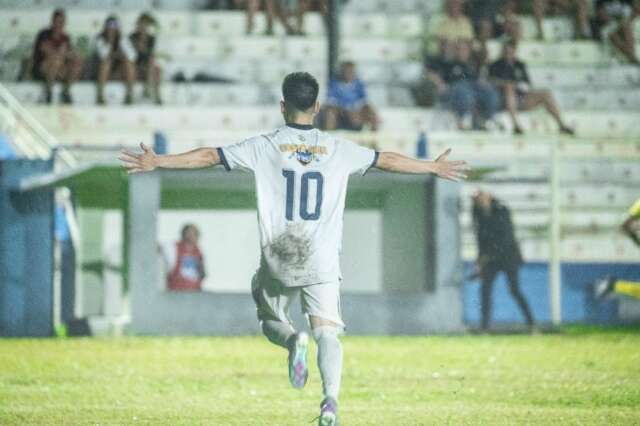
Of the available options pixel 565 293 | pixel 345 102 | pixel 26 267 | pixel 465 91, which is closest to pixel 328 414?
pixel 26 267

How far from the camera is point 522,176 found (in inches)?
847

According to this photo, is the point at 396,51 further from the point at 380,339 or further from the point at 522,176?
the point at 380,339

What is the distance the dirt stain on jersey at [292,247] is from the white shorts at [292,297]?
5.9 inches

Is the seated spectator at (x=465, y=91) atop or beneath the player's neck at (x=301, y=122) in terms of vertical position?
atop

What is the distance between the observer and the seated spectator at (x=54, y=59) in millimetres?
21297

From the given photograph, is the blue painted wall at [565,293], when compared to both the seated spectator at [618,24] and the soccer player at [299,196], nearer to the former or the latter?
the seated spectator at [618,24]

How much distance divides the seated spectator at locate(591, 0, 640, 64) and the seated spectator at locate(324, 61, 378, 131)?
20.3ft

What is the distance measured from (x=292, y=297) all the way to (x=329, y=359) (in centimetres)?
63

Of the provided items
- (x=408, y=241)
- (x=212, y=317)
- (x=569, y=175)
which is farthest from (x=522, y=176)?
(x=212, y=317)

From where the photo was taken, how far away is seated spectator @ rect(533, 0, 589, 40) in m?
24.5

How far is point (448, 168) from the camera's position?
7.62 m

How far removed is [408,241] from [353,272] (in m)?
0.92

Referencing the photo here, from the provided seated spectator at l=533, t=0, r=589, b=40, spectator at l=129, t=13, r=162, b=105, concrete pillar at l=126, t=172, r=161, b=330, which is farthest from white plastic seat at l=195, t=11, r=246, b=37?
concrete pillar at l=126, t=172, r=161, b=330

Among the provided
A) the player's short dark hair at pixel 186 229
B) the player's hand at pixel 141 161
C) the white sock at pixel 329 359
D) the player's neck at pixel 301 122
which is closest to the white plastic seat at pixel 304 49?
the player's short dark hair at pixel 186 229
